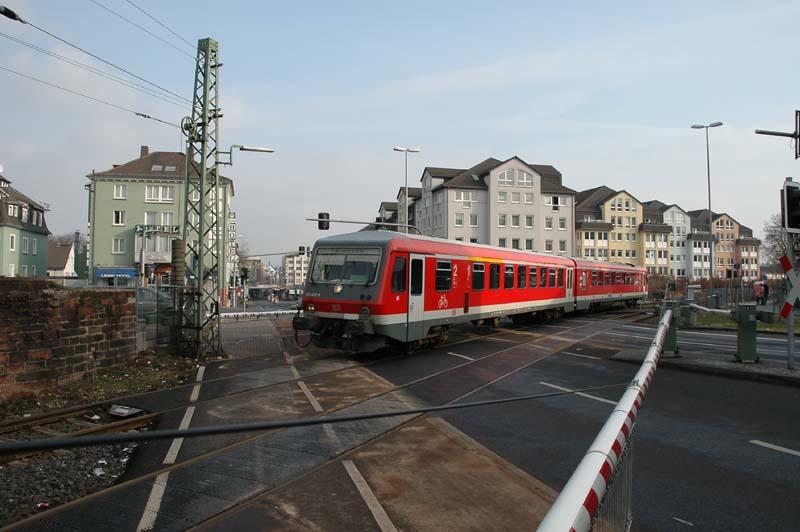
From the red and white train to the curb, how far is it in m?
5.10

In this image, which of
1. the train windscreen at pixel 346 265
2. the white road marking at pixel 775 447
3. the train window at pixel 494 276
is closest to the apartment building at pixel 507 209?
the train window at pixel 494 276

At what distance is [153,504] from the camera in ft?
15.2

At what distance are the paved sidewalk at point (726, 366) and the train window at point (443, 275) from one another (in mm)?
4697

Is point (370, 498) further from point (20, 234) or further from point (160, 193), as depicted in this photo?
point (20, 234)

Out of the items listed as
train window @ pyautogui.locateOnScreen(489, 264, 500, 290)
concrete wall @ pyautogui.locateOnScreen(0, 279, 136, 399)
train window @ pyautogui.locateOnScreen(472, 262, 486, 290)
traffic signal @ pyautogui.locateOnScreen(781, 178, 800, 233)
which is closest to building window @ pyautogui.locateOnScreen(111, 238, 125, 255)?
concrete wall @ pyautogui.locateOnScreen(0, 279, 136, 399)

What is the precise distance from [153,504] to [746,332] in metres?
11.3

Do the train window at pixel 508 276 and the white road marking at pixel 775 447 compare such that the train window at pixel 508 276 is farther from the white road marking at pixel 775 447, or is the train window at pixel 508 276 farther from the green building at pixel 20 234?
the green building at pixel 20 234

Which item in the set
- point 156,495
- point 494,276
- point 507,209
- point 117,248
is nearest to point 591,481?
point 156,495

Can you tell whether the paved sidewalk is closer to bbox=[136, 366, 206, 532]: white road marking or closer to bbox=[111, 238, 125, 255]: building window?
bbox=[136, 366, 206, 532]: white road marking

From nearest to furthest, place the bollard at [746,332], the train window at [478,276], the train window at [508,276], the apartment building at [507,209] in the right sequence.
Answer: the bollard at [746,332] < the train window at [478,276] < the train window at [508,276] < the apartment building at [507,209]

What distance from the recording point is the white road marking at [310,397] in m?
8.14

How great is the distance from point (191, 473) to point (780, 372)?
10.3 meters

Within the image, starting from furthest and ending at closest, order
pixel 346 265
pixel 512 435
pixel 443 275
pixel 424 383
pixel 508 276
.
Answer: pixel 508 276
pixel 443 275
pixel 346 265
pixel 424 383
pixel 512 435

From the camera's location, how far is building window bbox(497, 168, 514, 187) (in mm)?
63281
